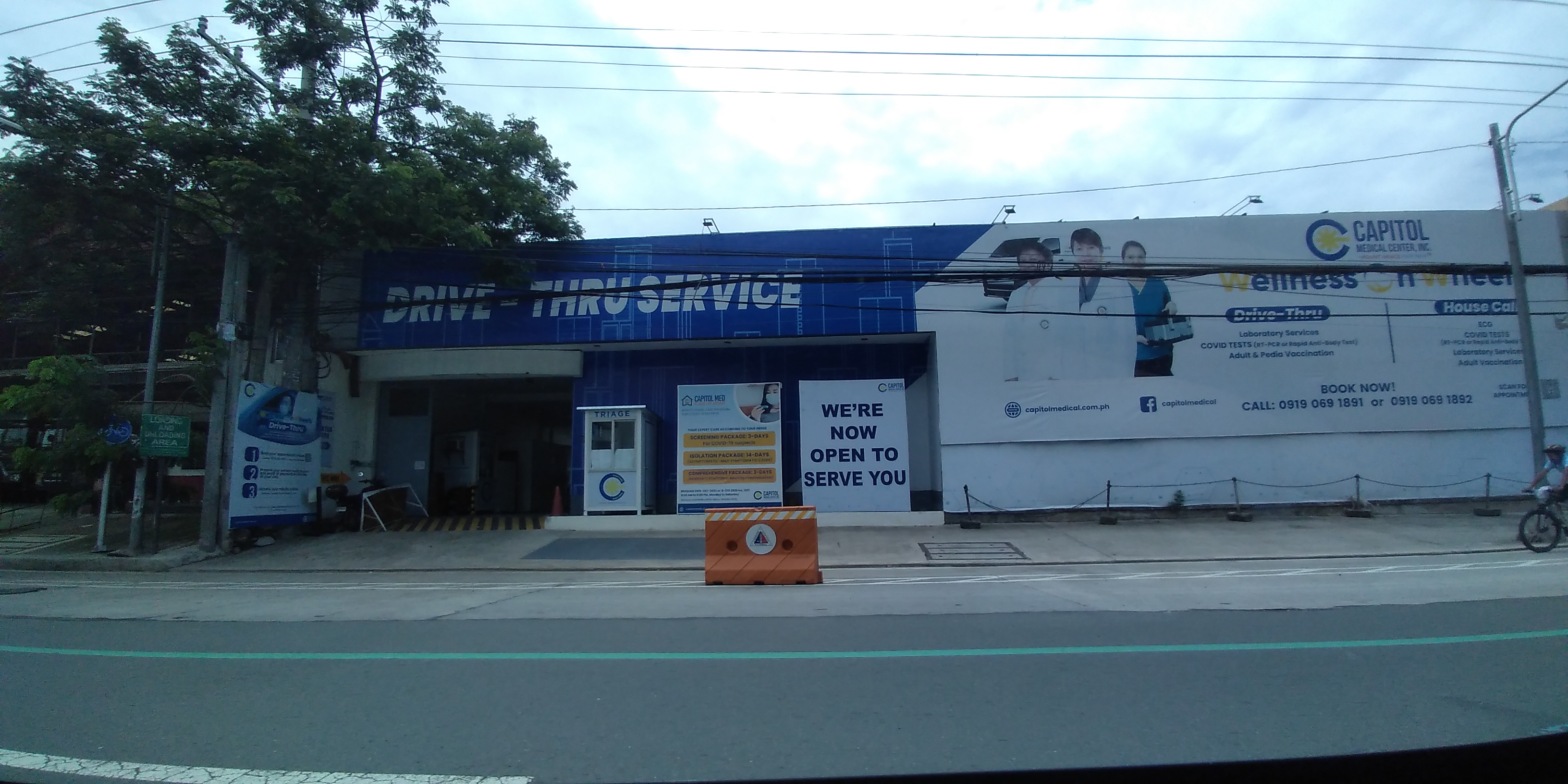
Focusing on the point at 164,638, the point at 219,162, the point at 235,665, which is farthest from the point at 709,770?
the point at 219,162

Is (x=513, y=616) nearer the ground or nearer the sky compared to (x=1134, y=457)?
nearer the ground

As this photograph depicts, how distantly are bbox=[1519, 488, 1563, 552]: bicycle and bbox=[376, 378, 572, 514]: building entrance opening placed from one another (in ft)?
62.1

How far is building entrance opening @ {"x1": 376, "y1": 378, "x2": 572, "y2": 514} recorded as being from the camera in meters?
20.4

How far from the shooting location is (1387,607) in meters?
Result: 7.80

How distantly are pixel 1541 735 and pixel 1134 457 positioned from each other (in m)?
14.5

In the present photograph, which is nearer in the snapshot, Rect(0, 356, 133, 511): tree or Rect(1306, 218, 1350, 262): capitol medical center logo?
Rect(0, 356, 133, 511): tree

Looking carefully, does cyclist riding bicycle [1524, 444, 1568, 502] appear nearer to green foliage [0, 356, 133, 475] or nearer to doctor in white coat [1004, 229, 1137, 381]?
doctor in white coat [1004, 229, 1137, 381]

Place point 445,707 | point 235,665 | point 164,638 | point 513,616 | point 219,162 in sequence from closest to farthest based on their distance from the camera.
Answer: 1. point 445,707
2. point 235,665
3. point 164,638
4. point 513,616
5. point 219,162

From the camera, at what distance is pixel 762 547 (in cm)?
1121

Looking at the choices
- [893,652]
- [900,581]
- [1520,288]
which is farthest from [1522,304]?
[893,652]

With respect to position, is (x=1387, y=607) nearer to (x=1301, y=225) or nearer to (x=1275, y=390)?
(x=1275, y=390)

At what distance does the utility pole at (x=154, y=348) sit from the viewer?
15227mm

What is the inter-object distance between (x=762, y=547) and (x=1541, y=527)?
1243 centimetres

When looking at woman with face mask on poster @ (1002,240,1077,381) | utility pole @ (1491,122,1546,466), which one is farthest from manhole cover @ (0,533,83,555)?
utility pole @ (1491,122,1546,466)
